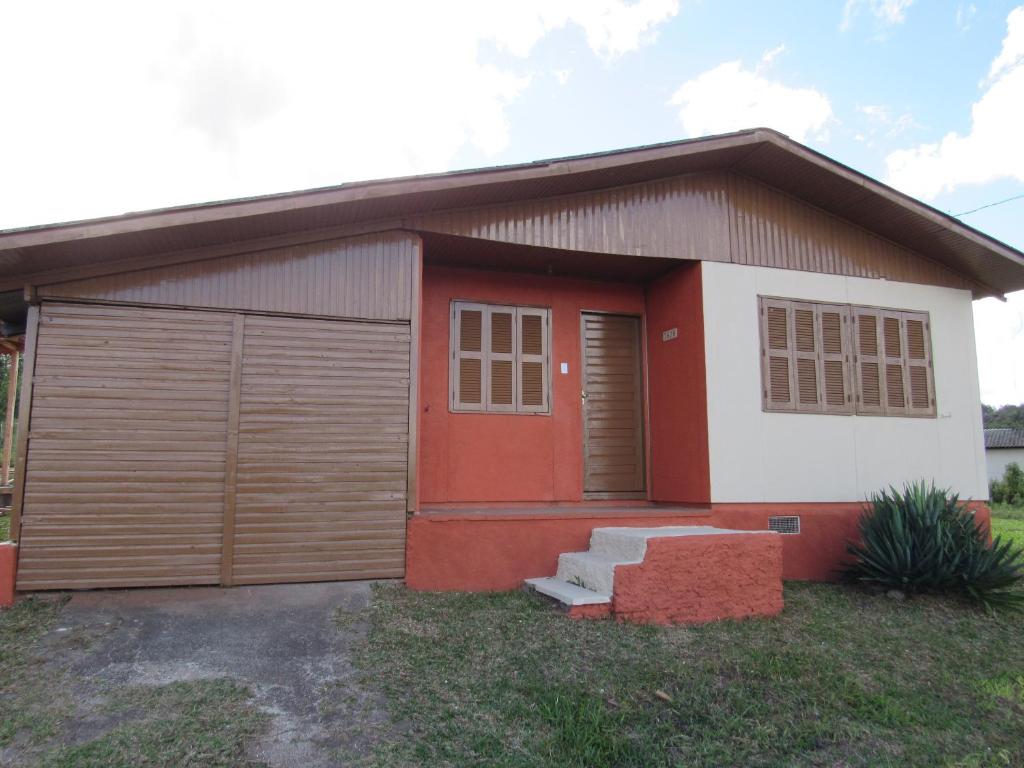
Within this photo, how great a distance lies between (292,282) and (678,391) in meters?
4.24

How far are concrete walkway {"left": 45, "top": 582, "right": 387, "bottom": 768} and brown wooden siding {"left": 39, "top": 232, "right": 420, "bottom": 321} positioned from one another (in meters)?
2.40

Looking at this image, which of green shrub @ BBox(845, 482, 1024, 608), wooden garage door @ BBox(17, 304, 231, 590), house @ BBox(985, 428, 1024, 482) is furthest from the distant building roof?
wooden garage door @ BBox(17, 304, 231, 590)

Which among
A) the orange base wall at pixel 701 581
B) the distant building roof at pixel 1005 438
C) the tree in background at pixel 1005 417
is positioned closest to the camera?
the orange base wall at pixel 701 581

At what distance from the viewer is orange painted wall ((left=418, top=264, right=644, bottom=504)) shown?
741 centimetres

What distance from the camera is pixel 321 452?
19.7ft

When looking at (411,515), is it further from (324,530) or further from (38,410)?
(38,410)

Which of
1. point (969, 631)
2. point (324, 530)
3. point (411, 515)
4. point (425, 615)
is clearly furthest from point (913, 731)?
point (324, 530)

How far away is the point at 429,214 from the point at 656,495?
4099mm

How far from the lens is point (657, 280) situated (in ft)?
26.9

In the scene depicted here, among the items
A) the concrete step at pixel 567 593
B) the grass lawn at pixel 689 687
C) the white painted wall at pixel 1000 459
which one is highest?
the white painted wall at pixel 1000 459

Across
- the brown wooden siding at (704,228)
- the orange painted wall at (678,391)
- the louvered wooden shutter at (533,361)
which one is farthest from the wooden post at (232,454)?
the orange painted wall at (678,391)

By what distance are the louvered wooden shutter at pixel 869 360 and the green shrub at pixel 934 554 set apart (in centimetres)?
125

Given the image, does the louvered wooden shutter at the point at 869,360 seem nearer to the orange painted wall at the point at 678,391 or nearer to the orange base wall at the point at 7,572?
the orange painted wall at the point at 678,391

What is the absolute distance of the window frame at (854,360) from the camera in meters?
7.53
